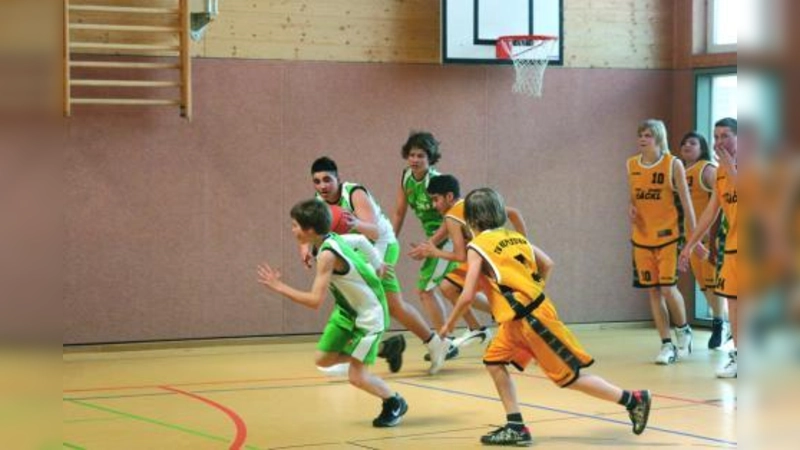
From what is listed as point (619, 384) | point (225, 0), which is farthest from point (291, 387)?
point (225, 0)

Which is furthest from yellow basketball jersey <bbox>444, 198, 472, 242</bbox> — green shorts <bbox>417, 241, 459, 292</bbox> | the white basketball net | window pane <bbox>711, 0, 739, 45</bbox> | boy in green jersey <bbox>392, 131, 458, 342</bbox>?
window pane <bbox>711, 0, 739, 45</bbox>

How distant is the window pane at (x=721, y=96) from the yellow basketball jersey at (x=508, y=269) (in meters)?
7.68

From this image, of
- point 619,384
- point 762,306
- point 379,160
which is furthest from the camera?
point 379,160

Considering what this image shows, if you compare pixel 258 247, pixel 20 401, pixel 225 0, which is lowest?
pixel 258 247

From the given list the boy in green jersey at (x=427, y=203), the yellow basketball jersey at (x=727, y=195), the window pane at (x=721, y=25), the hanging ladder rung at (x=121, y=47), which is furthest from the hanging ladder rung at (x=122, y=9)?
the window pane at (x=721, y=25)

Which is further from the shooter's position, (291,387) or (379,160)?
(379,160)

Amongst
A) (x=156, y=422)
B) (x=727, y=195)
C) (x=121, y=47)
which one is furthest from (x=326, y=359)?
(x=121, y=47)

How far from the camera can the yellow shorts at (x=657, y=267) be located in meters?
10.7

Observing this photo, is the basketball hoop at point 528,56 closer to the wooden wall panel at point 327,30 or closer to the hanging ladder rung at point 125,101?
the wooden wall panel at point 327,30

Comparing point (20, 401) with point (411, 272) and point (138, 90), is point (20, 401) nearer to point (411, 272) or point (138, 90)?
point (138, 90)

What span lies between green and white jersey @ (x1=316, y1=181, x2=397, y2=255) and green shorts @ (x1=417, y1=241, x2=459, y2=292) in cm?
48

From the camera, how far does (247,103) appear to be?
12352 millimetres

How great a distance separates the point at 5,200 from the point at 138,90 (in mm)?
11353

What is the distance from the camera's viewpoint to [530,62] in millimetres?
13086
